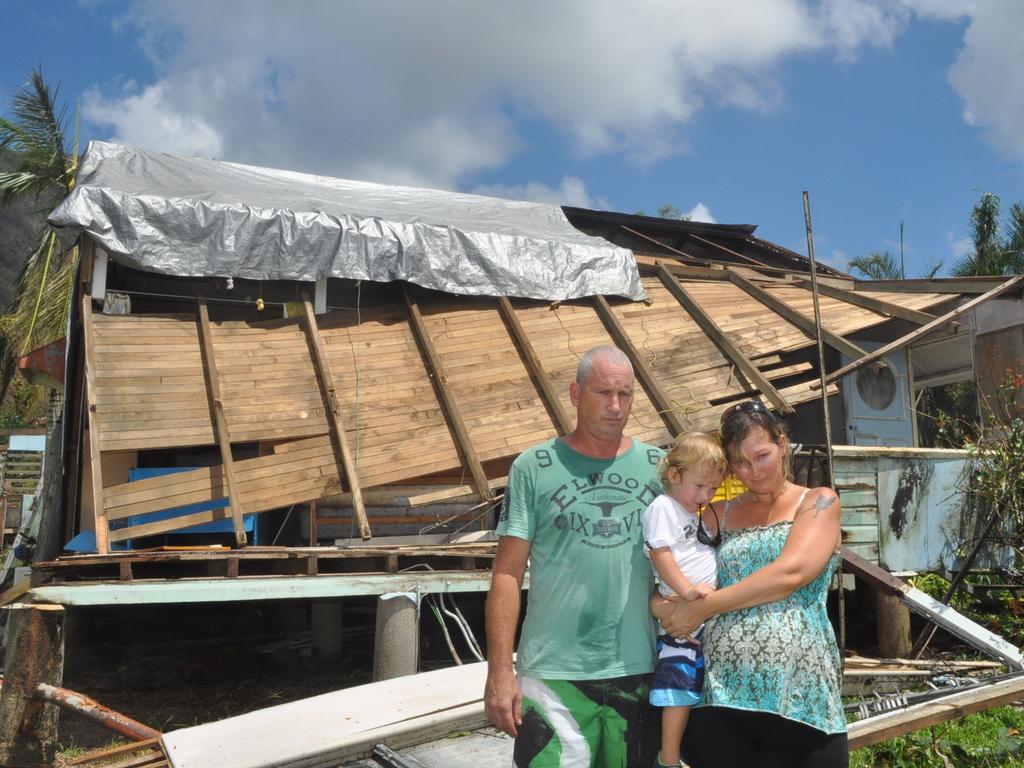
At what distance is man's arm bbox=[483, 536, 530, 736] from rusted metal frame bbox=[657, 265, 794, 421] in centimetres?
769

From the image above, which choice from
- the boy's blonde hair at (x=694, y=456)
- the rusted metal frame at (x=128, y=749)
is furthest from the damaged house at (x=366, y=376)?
the boy's blonde hair at (x=694, y=456)

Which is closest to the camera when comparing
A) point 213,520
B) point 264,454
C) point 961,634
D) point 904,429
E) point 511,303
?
point 961,634

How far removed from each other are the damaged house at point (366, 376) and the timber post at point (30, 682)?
312mm

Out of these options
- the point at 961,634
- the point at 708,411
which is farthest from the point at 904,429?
the point at 961,634

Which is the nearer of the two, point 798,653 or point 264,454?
point 798,653

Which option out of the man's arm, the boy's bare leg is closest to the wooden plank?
the boy's bare leg

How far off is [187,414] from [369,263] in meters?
→ 2.90

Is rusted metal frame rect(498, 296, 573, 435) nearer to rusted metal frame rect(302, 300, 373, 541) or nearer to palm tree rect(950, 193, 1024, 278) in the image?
rusted metal frame rect(302, 300, 373, 541)

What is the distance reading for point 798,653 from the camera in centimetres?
239

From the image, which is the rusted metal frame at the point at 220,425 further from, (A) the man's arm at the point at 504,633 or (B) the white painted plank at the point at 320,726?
(A) the man's arm at the point at 504,633

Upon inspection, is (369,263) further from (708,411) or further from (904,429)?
(904,429)

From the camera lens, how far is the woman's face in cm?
253

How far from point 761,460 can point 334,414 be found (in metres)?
6.28

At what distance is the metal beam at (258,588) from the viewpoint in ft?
19.5
